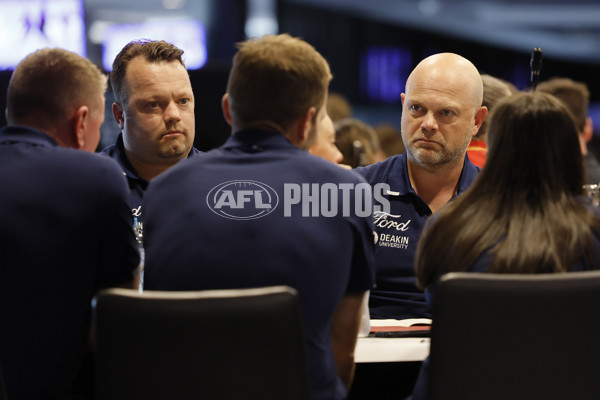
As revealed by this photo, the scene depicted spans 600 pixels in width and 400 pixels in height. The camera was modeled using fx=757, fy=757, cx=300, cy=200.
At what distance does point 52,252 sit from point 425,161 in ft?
4.82

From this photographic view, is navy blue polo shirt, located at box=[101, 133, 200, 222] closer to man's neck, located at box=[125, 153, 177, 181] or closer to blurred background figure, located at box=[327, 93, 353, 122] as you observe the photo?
man's neck, located at box=[125, 153, 177, 181]

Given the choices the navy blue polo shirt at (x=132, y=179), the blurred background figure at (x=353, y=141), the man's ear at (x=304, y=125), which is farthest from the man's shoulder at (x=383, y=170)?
the blurred background figure at (x=353, y=141)

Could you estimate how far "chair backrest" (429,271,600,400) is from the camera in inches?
62.6

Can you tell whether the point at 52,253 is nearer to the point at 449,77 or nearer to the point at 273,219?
the point at 273,219

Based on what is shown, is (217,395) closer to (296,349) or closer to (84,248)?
(296,349)

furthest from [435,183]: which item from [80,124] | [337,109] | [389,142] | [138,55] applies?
[389,142]

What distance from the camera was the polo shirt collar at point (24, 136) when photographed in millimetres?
1967

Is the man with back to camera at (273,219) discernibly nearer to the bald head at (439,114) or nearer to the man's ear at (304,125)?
the man's ear at (304,125)

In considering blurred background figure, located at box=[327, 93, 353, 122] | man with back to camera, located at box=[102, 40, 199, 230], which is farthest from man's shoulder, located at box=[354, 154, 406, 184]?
blurred background figure, located at box=[327, 93, 353, 122]

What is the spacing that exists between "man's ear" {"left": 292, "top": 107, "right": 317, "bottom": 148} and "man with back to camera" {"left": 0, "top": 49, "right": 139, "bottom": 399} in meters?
0.47

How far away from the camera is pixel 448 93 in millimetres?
2873

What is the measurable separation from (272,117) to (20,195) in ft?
2.13

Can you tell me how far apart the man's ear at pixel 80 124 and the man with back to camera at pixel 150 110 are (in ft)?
2.16

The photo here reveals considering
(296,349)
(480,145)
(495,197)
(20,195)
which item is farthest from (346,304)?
(480,145)
